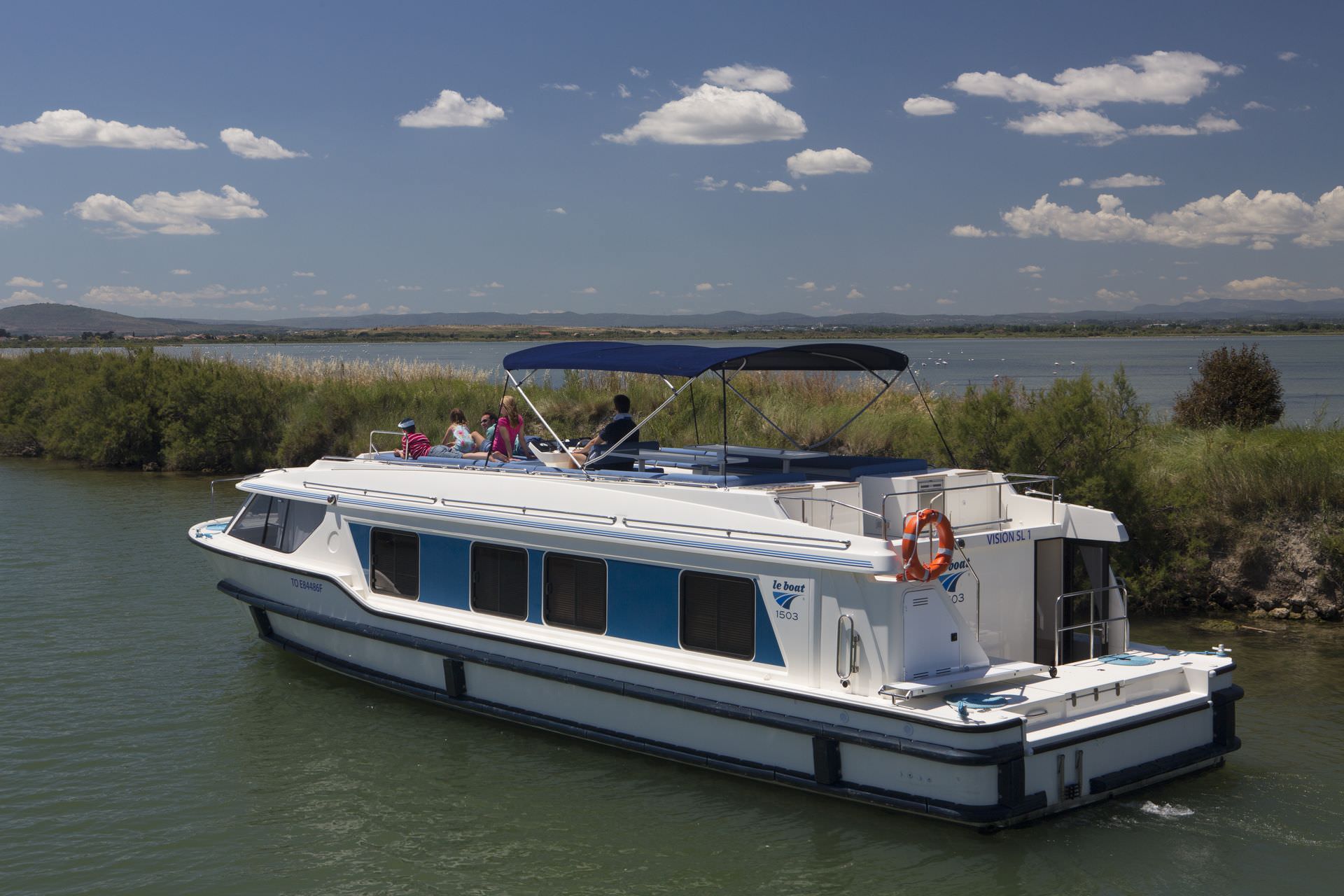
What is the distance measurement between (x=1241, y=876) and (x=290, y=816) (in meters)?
6.60

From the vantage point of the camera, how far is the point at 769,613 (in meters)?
8.54

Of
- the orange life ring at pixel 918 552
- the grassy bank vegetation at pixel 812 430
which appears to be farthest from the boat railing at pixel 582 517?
the grassy bank vegetation at pixel 812 430

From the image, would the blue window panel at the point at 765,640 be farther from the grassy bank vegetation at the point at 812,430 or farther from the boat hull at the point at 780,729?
the grassy bank vegetation at the point at 812,430

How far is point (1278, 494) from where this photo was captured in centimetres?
1406

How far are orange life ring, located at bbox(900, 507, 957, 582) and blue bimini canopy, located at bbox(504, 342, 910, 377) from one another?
215cm

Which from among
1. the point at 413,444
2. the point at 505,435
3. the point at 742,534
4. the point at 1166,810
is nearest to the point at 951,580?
the point at 742,534

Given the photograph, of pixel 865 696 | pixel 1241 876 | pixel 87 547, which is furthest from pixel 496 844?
pixel 87 547

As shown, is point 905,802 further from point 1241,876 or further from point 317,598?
point 317,598

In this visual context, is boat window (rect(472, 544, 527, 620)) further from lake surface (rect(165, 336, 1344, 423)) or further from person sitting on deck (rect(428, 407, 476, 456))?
lake surface (rect(165, 336, 1344, 423))

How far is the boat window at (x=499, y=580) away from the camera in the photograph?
10.1m

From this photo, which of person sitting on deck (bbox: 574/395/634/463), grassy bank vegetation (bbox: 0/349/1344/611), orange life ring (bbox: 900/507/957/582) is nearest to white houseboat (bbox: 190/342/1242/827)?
orange life ring (bbox: 900/507/957/582)

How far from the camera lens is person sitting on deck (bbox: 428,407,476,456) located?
40.4 ft

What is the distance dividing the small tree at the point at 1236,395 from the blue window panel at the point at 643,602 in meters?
13.6

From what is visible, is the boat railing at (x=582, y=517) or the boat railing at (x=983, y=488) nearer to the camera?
the boat railing at (x=582, y=517)
